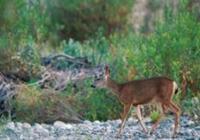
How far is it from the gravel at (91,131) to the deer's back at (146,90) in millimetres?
494

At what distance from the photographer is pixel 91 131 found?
47.1 ft

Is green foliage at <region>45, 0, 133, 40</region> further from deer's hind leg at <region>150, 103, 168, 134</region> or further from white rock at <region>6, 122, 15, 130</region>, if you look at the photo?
deer's hind leg at <region>150, 103, 168, 134</region>

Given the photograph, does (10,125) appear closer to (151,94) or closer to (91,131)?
(91,131)

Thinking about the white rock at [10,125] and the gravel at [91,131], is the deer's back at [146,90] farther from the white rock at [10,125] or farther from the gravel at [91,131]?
the white rock at [10,125]

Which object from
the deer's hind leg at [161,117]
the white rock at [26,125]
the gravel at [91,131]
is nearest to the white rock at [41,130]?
the gravel at [91,131]

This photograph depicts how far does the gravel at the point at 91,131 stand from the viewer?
13820 millimetres

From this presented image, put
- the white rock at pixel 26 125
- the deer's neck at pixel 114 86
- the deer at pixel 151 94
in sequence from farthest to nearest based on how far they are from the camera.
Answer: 1. the white rock at pixel 26 125
2. the deer's neck at pixel 114 86
3. the deer at pixel 151 94

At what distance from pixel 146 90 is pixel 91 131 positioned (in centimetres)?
102

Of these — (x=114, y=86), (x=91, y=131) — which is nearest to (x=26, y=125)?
(x=91, y=131)

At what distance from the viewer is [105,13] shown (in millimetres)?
27562

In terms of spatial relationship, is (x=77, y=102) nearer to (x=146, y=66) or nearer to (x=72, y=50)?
(x=146, y=66)

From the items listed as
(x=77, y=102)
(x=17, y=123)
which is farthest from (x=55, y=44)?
(x=17, y=123)

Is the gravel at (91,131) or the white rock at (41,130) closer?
the gravel at (91,131)

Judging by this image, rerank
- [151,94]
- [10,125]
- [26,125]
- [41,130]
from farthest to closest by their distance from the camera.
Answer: [26,125], [10,125], [41,130], [151,94]
